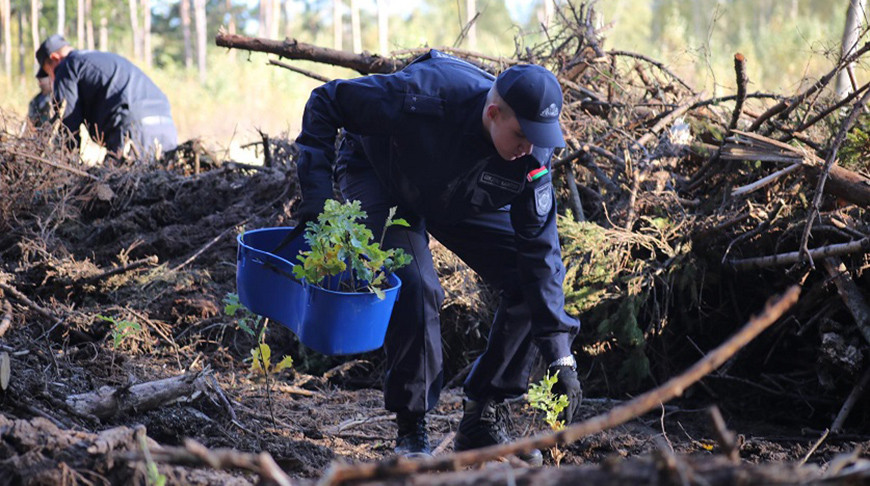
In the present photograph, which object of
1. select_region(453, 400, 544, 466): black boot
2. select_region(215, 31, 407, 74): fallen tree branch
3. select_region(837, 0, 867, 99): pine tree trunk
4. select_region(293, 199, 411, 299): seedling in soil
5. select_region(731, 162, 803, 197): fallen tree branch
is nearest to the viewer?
select_region(293, 199, 411, 299): seedling in soil

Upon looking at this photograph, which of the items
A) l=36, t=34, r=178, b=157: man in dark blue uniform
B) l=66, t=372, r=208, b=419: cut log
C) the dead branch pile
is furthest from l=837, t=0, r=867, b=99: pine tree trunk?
l=36, t=34, r=178, b=157: man in dark blue uniform

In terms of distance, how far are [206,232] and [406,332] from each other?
272cm

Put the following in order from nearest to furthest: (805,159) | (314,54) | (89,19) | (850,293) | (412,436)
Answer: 1. (412,436)
2. (850,293)
3. (805,159)
4. (314,54)
5. (89,19)

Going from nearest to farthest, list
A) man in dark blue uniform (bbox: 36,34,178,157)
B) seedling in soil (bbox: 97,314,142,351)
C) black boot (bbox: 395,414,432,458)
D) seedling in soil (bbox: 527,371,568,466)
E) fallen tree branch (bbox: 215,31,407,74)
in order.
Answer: seedling in soil (bbox: 527,371,568,466) → black boot (bbox: 395,414,432,458) → seedling in soil (bbox: 97,314,142,351) → fallen tree branch (bbox: 215,31,407,74) → man in dark blue uniform (bbox: 36,34,178,157)

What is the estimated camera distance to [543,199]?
3178mm

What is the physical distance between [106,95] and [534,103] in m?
5.60

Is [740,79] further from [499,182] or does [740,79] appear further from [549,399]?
[549,399]

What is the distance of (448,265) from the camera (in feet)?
15.8

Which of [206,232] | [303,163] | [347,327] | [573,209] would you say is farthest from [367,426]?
[206,232]

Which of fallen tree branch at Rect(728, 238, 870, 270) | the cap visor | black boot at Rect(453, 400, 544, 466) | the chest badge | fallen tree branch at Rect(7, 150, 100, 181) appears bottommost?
black boot at Rect(453, 400, 544, 466)

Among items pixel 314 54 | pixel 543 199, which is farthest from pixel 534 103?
pixel 314 54

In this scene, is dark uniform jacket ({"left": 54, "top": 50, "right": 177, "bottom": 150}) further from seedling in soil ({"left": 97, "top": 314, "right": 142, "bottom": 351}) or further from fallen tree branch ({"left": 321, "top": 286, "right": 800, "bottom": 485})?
fallen tree branch ({"left": 321, "top": 286, "right": 800, "bottom": 485})

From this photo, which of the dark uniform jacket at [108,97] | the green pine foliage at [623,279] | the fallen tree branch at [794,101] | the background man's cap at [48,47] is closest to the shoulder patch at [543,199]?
the green pine foliage at [623,279]

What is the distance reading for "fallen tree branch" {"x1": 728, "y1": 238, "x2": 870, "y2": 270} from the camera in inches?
153
